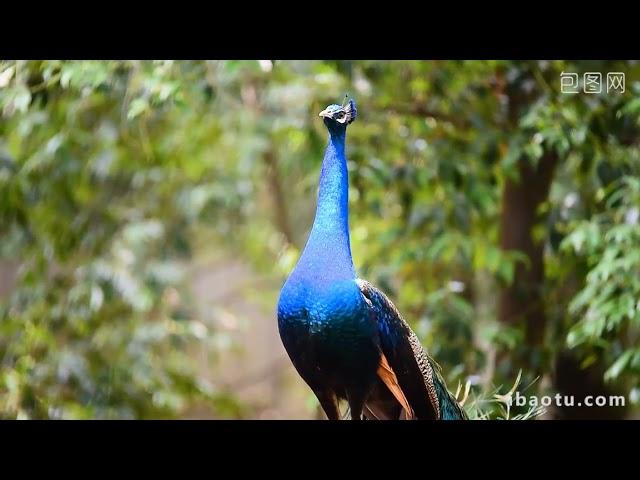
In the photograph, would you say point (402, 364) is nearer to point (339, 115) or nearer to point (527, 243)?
point (339, 115)

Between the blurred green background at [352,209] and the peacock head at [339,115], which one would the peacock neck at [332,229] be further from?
the blurred green background at [352,209]

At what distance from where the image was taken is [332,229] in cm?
246

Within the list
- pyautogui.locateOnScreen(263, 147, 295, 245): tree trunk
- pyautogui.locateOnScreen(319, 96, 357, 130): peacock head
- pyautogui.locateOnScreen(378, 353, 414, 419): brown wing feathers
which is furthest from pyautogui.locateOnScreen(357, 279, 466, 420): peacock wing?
pyautogui.locateOnScreen(263, 147, 295, 245): tree trunk

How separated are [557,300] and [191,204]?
1.59 meters

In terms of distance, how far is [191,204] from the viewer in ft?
14.6

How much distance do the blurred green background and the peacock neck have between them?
0.75 metres

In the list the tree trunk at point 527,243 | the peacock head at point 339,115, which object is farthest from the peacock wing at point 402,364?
the tree trunk at point 527,243

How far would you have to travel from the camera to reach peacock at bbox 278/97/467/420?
2.40 metres

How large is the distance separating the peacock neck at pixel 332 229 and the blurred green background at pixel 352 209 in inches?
29.6

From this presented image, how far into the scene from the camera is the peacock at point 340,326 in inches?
94.5

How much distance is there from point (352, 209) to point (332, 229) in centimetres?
152

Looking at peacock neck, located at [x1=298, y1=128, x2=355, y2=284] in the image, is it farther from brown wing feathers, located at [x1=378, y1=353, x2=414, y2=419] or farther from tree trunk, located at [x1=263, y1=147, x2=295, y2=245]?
tree trunk, located at [x1=263, y1=147, x2=295, y2=245]
